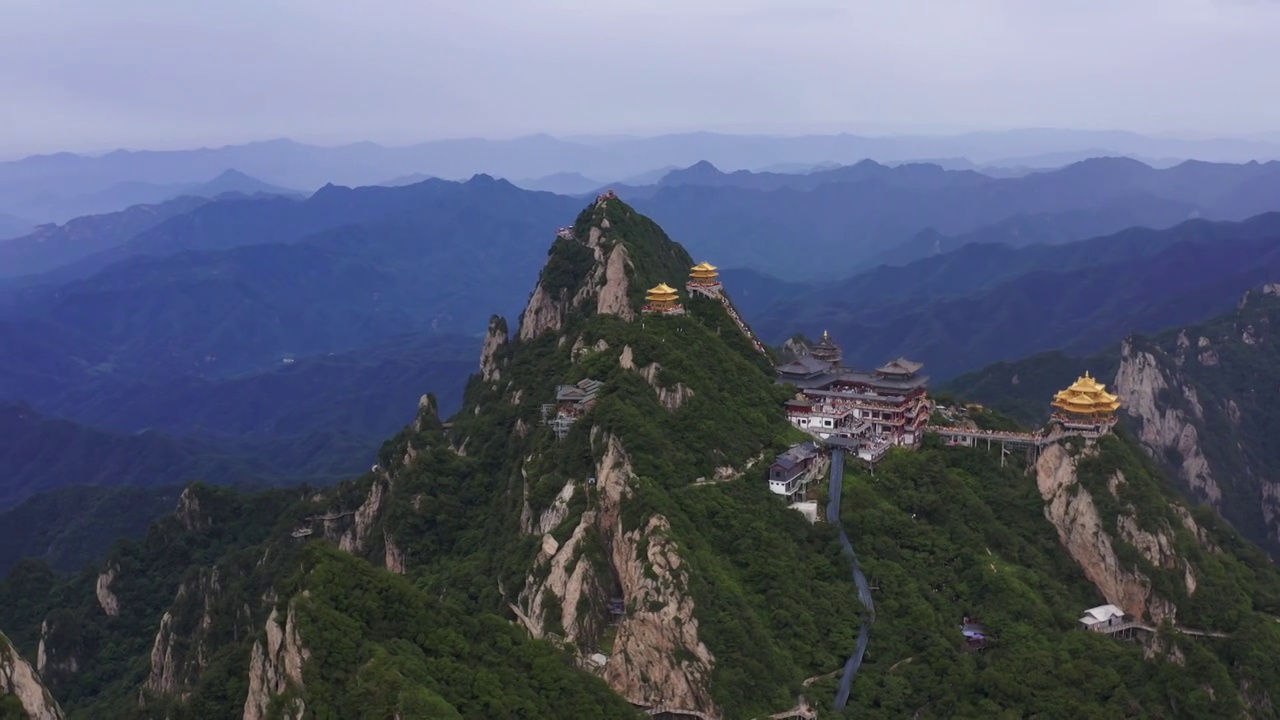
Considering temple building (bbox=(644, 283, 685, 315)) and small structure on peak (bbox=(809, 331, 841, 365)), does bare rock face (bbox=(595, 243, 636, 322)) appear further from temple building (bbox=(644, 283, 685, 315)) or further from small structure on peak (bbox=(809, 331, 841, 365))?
small structure on peak (bbox=(809, 331, 841, 365))

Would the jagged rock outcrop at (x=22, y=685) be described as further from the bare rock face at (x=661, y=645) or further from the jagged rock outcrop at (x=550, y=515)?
the jagged rock outcrop at (x=550, y=515)

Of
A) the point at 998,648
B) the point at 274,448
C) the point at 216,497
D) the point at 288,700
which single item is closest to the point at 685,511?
A: the point at 998,648

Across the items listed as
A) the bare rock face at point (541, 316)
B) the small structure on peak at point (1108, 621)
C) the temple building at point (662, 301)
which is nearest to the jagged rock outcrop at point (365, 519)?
the bare rock face at point (541, 316)

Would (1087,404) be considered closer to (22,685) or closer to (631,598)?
(631,598)

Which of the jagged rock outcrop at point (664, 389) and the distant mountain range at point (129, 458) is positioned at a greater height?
the jagged rock outcrop at point (664, 389)

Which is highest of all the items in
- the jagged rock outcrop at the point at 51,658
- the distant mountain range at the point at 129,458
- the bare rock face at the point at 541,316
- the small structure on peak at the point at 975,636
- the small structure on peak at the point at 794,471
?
the bare rock face at the point at 541,316

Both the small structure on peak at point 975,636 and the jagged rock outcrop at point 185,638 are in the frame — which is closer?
the small structure on peak at point 975,636

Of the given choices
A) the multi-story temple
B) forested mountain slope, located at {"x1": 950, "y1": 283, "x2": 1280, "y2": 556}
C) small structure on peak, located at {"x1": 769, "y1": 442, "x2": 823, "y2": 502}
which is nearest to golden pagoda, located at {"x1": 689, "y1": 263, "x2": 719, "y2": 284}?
the multi-story temple
